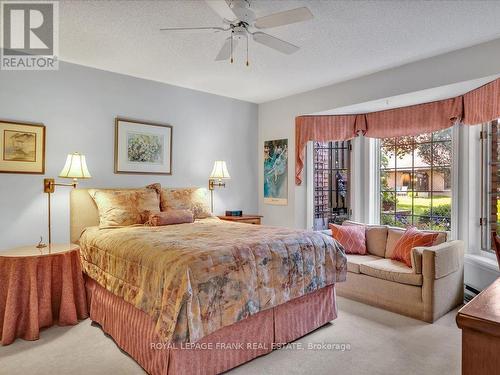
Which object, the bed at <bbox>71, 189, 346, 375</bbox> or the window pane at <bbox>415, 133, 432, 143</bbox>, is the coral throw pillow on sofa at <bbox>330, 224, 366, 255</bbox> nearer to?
the bed at <bbox>71, 189, 346, 375</bbox>

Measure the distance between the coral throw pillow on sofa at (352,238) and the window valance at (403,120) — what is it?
1.14m

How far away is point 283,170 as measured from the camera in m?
5.07

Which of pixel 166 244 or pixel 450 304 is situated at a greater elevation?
pixel 166 244

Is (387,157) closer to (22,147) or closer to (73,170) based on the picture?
(73,170)

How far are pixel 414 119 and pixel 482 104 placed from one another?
84 centimetres

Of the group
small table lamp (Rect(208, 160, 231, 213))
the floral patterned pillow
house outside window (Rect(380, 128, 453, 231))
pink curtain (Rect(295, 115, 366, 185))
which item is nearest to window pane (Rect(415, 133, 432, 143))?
house outside window (Rect(380, 128, 453, 231))

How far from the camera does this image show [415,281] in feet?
9.95

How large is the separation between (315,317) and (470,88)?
9.18 ft

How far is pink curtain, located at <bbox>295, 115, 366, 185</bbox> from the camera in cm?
461

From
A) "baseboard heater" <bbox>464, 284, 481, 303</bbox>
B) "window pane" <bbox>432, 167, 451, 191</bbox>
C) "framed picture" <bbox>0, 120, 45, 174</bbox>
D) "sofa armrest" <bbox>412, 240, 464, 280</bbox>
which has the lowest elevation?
"baseboard heater" <bbox>464, 284, 481, 303</bbox>

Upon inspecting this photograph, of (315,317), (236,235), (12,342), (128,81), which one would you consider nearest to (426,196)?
(315,317)

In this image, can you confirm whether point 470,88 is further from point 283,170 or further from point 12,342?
point 12,342

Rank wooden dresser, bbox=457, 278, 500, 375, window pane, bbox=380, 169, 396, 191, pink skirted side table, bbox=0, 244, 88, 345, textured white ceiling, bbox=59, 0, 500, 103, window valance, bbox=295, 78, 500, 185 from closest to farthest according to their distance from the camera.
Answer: wooden dresser, bbox=457, 278, 500, 375 → textured white ceiling, bbox=59, 0, 500, 103 → pink skirted side table, bbox=0, 244, 88, 345 → window valance, bbox=295, 78, 500, 185 → window pane, bbox=380, 169, 396, 191

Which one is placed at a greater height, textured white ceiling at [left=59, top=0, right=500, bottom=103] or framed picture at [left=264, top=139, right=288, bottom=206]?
textured white ceiling at [left=59, top=0, right=500, bottom=103]
